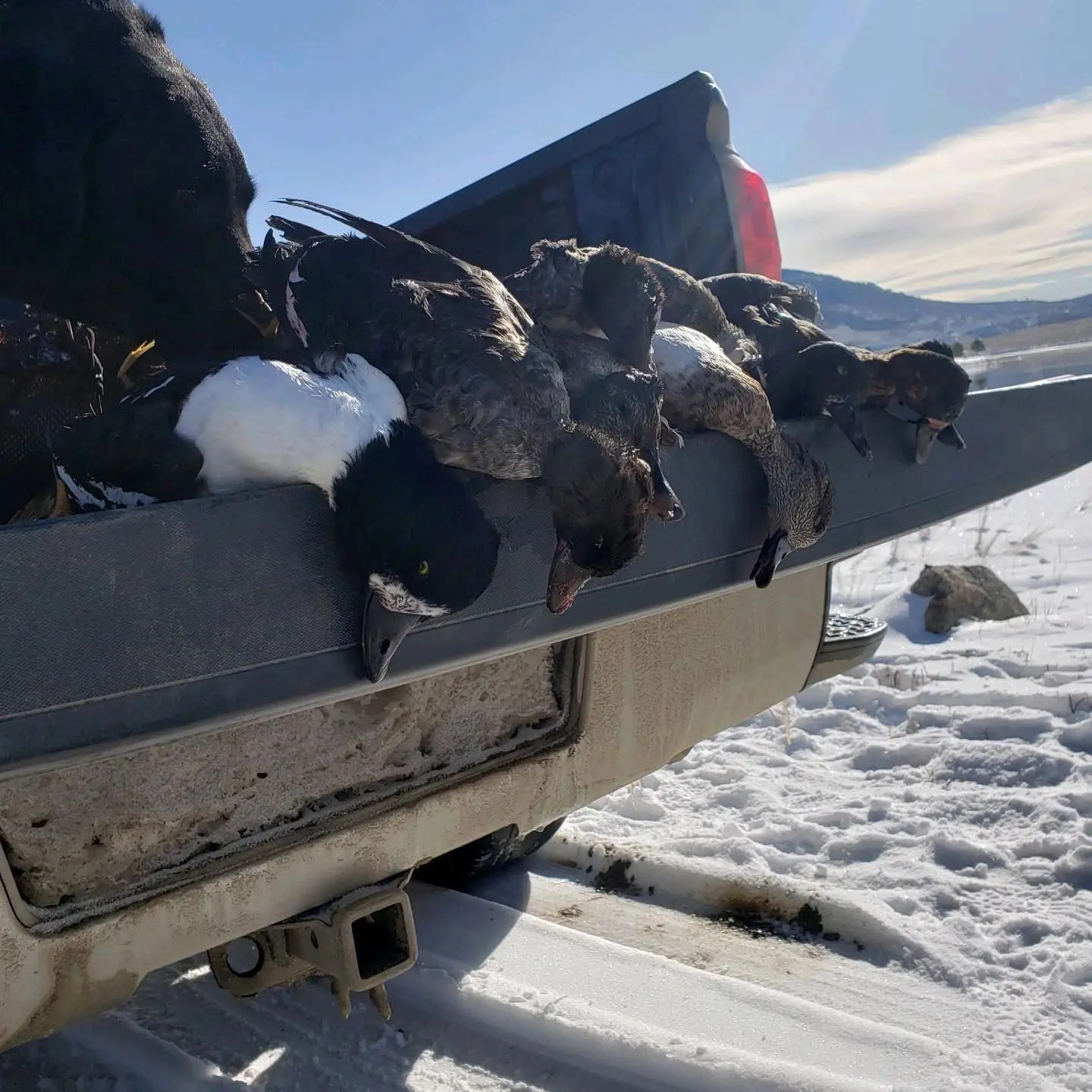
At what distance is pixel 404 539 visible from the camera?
171 centimetres

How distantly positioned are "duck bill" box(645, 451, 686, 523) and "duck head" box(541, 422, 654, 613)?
0.05 feet

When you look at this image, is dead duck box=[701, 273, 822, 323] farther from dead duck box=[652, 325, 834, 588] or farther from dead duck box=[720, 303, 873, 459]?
dead duck box=[652, 325, 834, 588]

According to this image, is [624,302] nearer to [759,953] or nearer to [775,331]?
[775,331]

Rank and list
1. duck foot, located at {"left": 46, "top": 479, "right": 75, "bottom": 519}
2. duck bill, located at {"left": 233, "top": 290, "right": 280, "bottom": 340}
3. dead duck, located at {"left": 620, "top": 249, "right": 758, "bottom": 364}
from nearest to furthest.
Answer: duck foot, located at {"left": 46, "top": 479, "right": 75, "bottom": 519}, duck bill, located at {"left": 233, "top": 290, "right": 280, "bottom": 340}, dead duck, located at {"left": 620, "top": 249, "right": 758, "bottom": 364}

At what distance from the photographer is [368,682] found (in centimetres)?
169

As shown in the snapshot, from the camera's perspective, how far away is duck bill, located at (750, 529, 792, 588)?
253 centimetres

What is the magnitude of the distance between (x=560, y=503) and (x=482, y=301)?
0.90 m

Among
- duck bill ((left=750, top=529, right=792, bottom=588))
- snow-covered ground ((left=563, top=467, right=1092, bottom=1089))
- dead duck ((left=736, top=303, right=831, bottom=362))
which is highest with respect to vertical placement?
dead duck ((left=736, top=303, right=831, bottom=362))

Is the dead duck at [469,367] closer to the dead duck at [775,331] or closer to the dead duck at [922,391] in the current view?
the dead duck at [922,391]

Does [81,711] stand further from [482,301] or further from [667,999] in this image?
[667,999]

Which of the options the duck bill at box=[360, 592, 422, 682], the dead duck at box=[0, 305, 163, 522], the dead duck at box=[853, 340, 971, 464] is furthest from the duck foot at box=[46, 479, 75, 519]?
the dead duck at box=[853, 340, 971, 464]

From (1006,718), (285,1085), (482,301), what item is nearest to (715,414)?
(482,301)

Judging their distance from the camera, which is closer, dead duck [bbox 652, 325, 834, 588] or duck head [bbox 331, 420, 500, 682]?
duck head [bbox 331, 420, 500, 682]

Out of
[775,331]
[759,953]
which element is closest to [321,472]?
[759,953]
